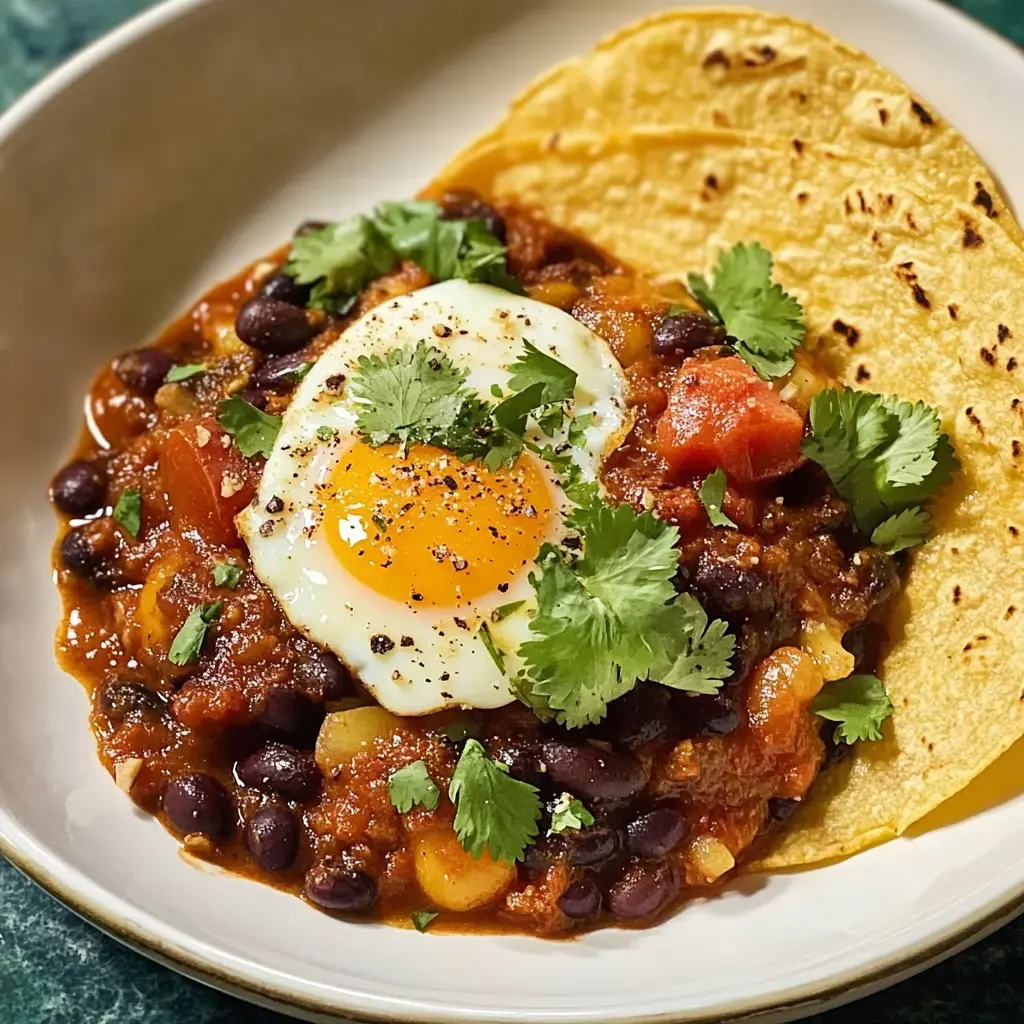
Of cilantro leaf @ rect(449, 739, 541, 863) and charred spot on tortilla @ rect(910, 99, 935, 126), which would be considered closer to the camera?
cilantro leaf @ rect(449, 739, 541, 863)

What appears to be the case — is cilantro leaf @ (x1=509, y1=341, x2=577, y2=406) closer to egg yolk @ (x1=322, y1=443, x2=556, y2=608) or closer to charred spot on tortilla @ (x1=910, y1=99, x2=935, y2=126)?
egg yolk @ (x1=322, y1=443, x2=556, y2=608)

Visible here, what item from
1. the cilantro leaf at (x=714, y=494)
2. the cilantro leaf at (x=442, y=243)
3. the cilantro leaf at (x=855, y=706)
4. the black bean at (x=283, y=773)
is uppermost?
the cilantro leaf at (x=442, y=243)

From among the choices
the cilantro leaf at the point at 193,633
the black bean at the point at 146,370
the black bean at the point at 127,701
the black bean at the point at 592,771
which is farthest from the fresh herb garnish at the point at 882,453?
the black bean at the point at 146,370

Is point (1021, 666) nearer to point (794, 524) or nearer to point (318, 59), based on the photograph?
point (794, 524)

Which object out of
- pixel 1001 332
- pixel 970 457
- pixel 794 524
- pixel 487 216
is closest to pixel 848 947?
pixel 794 524

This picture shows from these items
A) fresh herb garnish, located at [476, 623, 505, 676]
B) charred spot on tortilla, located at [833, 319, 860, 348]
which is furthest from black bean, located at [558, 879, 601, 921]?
charred spot on tortilla, located at [833, 319, 860, 348]

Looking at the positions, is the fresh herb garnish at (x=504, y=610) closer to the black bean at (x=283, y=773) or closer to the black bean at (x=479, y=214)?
the black bean at (x=283, y=773)
